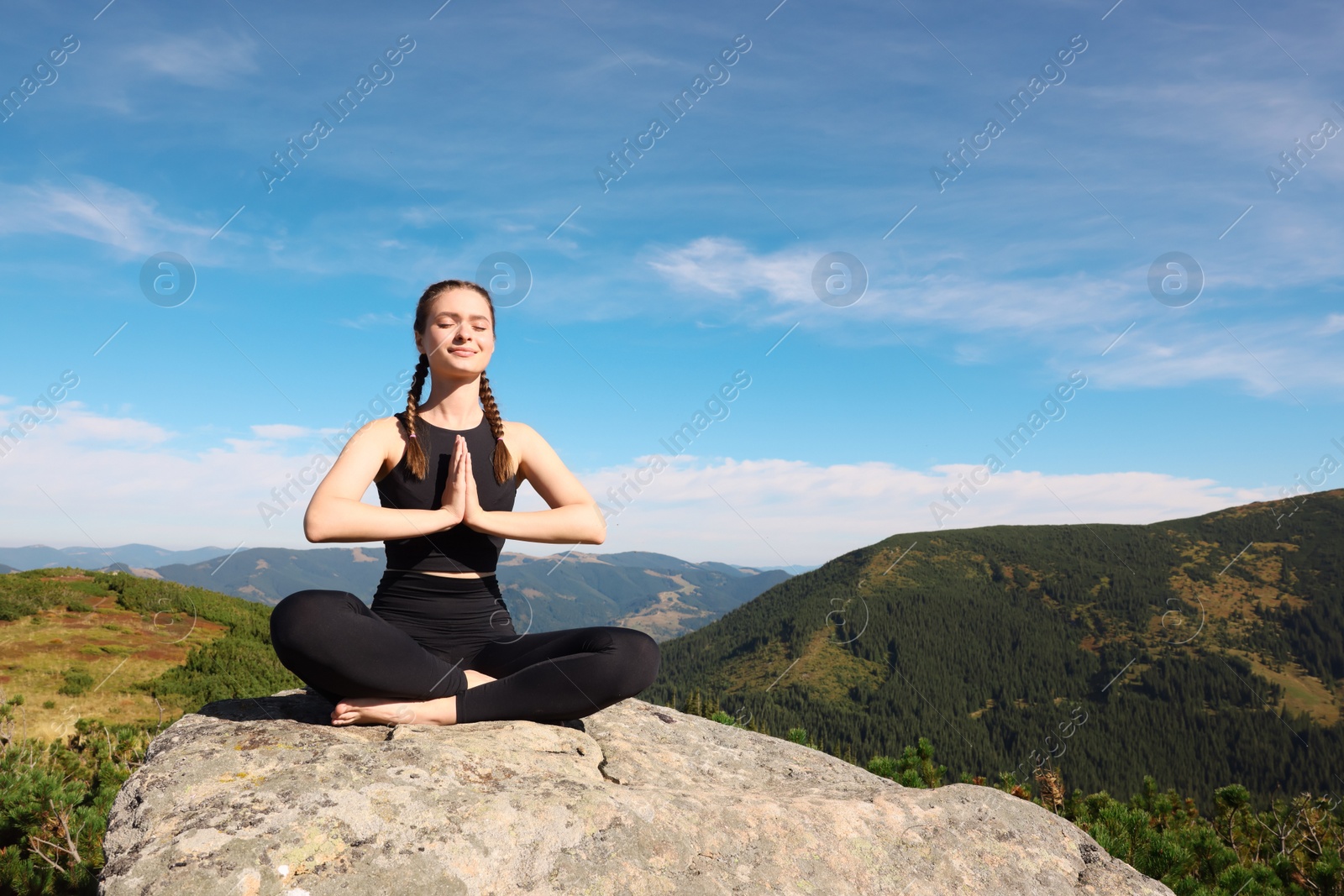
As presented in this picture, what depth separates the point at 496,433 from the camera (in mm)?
5719

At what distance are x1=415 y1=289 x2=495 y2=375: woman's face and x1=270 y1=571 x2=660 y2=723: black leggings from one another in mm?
1473

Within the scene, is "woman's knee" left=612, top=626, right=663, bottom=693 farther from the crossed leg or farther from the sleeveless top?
the sleeveless top

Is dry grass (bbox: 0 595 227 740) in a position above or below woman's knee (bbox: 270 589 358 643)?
below

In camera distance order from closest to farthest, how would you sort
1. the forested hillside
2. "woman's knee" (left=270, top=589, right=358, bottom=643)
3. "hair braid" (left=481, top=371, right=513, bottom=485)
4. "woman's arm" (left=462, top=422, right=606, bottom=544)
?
"woman's knee" (left=270, top=589, right=358, bottom=643) < "woman's arm" (left=462, top=422, right=606, bottom=544) < "hair braid" (left=481, top=371, right=513, bottom=485) < the forested hillside

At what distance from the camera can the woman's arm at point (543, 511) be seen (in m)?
5.14

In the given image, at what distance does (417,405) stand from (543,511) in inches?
50.5

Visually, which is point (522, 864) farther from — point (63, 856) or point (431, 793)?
point (63, 856)

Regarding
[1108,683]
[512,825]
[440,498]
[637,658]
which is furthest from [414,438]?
[1108,683]

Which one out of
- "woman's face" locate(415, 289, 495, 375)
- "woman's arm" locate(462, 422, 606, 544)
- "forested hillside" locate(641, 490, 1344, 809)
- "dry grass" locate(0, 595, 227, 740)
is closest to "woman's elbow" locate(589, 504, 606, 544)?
"woman's arm" locate(462, 422, 606, 544)

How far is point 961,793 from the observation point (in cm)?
491

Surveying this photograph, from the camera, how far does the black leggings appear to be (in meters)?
4.46

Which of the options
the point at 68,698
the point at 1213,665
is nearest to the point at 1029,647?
the point at 1213,665

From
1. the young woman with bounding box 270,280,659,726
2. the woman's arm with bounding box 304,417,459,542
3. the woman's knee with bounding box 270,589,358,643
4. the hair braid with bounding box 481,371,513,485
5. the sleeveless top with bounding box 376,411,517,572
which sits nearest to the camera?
the woman's knee with bounding box 270,589,358,643

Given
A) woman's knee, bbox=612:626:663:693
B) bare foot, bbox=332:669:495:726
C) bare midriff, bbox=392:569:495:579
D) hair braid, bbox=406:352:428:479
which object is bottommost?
bare foot, bbox=332:669:495:726
